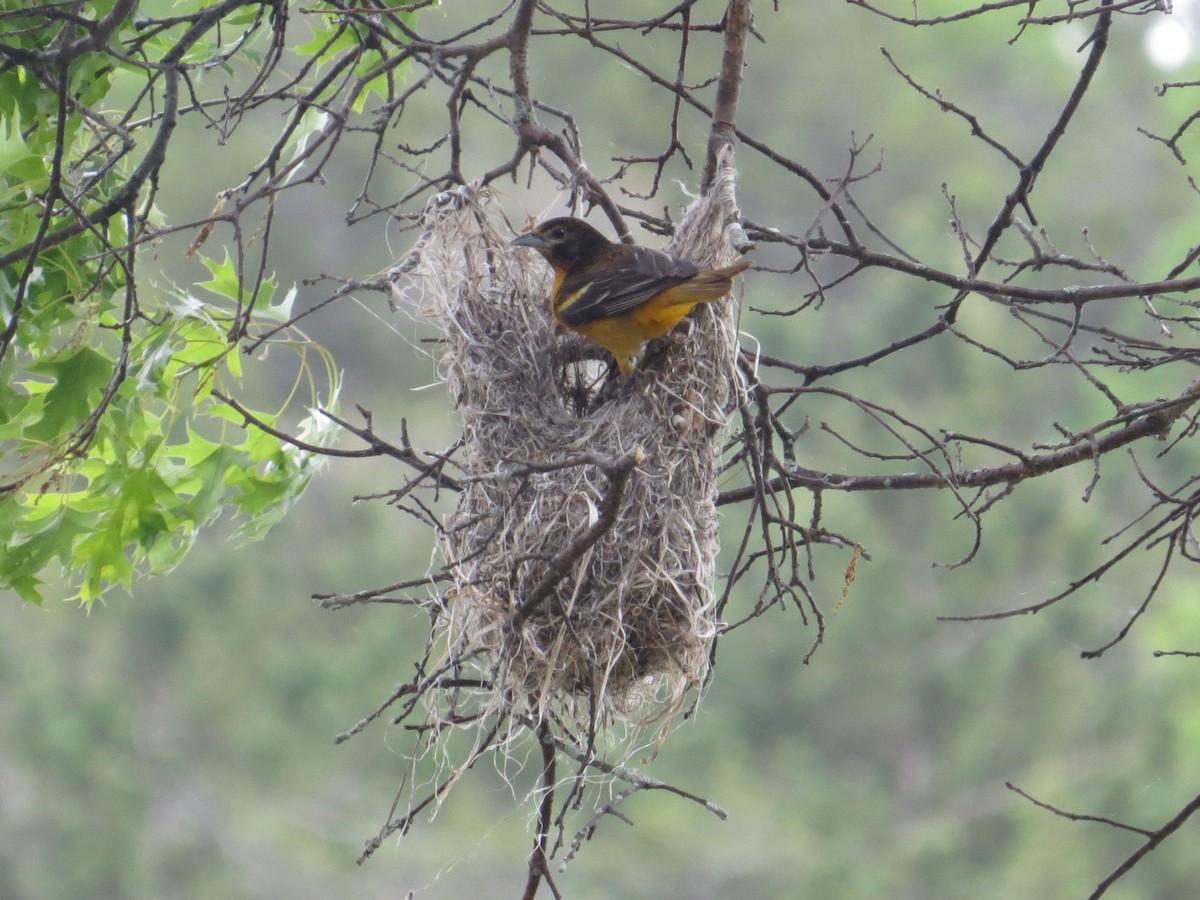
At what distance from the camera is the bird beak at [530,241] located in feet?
11.2

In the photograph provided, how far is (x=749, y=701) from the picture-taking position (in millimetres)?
13500

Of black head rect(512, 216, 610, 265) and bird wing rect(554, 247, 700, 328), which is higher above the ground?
black head rect(512, 216, 610, 265)

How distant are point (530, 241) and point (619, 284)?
45cm

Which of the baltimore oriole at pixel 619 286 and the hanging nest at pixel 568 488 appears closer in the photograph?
the hanging nest at pixel 568 488

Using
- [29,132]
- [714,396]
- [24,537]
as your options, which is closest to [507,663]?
[714,396]

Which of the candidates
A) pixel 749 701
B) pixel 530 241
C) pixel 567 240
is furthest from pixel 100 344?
pixel 749 701

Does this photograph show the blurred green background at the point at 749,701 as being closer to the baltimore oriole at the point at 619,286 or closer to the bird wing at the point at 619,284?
the baltimore oriole at the point at 619,286

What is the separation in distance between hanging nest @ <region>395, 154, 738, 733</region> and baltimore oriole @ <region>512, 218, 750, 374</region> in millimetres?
80

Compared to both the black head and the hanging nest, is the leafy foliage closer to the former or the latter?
the hanging nest

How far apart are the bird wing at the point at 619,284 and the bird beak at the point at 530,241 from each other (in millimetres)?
154

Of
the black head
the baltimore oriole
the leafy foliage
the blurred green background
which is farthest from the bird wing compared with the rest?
the blurred green background

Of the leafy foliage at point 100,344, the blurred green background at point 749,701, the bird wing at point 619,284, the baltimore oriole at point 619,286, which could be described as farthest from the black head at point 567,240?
the blurred green background at point 749,701

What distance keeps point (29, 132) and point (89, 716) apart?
11.2 meters

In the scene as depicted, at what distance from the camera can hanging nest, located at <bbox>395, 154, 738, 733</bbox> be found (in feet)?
9.27
